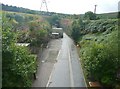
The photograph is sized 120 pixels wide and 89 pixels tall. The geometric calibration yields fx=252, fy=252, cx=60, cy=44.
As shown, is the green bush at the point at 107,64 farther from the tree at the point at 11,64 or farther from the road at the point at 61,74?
the tree at the point at 11,64

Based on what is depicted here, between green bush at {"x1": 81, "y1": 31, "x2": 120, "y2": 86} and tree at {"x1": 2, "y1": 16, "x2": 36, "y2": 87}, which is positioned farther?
green bush at {"x1": 81, "y1": 31, "x2": 120, "y2": 86}

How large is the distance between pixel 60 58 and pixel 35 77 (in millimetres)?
10260

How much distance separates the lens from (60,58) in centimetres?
3062

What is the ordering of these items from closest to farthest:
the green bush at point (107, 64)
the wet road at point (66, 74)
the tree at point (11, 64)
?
1. the tree at point (11, 64)
2. the green bush at point (107, 64)
3. the wet road at point (66, 74)

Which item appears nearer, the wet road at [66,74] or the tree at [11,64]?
the tree at [11,64]

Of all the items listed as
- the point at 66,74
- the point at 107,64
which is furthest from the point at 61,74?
the point at 107,64

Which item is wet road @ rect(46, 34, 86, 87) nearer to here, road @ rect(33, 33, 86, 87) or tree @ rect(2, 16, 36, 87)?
road @ rect(33, 33, 86, 87)

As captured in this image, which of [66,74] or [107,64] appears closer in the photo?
[107,64]

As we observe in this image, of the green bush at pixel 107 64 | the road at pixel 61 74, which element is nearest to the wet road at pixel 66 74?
the road at pixel 61 74

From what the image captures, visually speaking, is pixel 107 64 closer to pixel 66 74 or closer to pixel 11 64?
pixel 66 74

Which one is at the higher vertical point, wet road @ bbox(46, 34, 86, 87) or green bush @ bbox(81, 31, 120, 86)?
green bush @ bbox(81, 31, 120, 86)

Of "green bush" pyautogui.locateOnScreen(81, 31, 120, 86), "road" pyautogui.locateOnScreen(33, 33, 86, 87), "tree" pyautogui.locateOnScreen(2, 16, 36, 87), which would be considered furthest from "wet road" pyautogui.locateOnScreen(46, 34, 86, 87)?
"tree" pyautogui.locateOnScreen(2, 16, 36, 87)

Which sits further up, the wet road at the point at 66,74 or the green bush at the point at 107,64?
the green bush at the point at 107,64

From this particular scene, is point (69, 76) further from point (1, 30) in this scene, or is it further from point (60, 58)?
point (1, 30)
